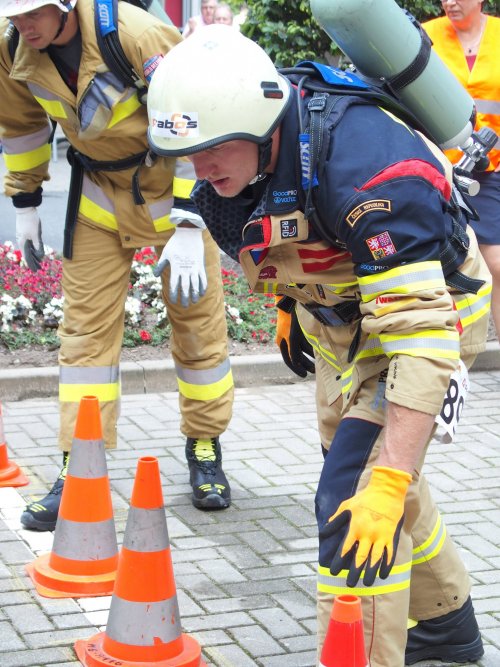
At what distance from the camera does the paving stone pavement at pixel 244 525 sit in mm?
3834

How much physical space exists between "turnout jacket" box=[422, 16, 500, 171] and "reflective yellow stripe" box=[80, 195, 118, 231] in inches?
92.4

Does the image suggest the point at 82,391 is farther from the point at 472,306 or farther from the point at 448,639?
the point at 472,306

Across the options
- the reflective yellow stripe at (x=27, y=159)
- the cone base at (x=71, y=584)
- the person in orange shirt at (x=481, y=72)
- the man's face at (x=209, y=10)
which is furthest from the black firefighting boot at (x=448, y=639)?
the man's face at (x=209, y=10)

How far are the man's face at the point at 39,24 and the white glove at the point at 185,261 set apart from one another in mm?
839

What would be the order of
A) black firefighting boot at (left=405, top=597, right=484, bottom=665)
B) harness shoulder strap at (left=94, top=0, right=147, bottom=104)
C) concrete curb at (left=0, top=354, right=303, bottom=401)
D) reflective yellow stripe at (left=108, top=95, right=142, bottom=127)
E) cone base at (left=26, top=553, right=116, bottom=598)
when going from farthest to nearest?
concrete curb at (left=0, top=354, right=303, bottom=401)
reflective yellow stripe at (left=108, top=95, right=142, bottom=127)
harness shoulder strap at (left=94, top=0, right=147, bottom=104)
cone base at (left=26, top=553, right=116, bottom=598)
black firefighting boot at (left=405, top=597, right=484, bottom=665)

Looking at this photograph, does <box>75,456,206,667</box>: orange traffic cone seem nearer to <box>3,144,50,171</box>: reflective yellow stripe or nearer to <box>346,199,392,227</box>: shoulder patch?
<box>346,199,392,227</box>: shoulder patch

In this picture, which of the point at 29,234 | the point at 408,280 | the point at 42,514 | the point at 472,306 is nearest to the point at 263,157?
the point at 408,280

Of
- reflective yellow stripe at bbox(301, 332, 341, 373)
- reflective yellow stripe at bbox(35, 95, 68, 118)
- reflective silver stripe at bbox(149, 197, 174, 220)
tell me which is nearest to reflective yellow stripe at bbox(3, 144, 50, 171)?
reflective yellow stripe at bbox(35, 95, 68, 118)

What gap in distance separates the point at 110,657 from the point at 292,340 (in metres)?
1.20

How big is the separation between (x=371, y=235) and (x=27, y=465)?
286 cm

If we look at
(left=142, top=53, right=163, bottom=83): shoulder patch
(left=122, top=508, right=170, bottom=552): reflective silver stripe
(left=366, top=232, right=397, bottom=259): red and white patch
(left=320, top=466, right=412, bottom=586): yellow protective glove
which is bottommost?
(left=122, top=508, right=170, bottom=552): reflective silver stripe

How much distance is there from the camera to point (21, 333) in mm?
7059

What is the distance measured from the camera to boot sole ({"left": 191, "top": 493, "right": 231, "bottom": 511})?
4891 mm

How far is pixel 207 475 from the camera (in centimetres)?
502
